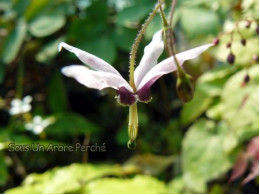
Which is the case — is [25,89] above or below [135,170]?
above

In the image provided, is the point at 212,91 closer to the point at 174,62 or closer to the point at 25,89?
the point at 174,62

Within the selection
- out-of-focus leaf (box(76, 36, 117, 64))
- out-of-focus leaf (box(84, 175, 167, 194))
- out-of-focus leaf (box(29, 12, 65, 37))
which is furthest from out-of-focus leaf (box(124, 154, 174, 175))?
out-of-focus leaf (box(29, 12, 65, 37))

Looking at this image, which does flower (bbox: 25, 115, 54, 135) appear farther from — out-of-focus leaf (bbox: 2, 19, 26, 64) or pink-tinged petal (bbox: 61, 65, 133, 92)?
pink-tinged petal (bbox: 61, 65, 133, 92)

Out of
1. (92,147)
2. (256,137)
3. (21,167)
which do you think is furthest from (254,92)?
A: (21,167)

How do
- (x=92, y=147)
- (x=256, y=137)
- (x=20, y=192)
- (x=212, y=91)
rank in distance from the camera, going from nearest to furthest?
(x=256, y=137), (x=20, y=192), (x=212, y=91), (x=92, y=147)

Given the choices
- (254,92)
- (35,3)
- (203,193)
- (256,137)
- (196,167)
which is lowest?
(203,193)

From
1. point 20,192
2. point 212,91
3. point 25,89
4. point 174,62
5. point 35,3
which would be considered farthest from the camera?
point 25,89

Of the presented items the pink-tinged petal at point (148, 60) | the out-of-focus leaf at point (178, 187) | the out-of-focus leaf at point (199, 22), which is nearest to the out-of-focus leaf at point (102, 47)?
the out-of-focus leaf at point (199, 22)
